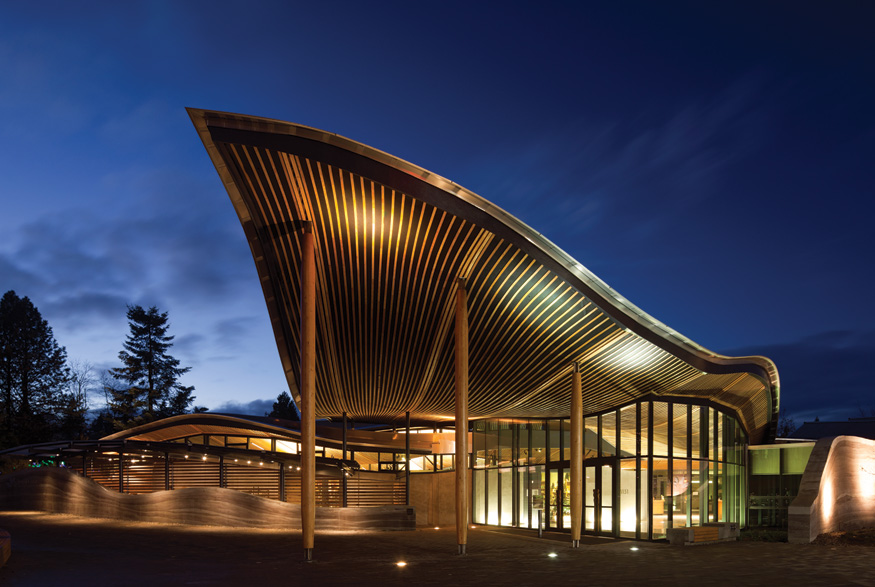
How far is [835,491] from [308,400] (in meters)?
16.7

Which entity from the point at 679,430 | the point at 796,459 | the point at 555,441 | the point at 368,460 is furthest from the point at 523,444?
the point at 796,459

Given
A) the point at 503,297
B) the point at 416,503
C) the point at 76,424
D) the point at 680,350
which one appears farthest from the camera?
the point at 76,424

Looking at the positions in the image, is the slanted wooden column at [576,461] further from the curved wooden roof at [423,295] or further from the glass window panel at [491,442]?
the glass window panel at [491,442]

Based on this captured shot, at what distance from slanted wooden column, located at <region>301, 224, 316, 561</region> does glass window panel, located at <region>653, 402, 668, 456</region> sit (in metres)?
11.3

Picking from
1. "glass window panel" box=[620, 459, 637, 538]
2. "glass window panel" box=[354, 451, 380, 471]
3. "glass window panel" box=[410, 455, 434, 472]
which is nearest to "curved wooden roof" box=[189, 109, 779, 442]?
"glass window panel" box=[620, 459, 637, 538]

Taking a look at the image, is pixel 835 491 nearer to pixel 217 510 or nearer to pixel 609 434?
pixel 609 434

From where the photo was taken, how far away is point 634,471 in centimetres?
2136

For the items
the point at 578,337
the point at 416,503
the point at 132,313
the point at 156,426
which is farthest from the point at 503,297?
the point at 132,313

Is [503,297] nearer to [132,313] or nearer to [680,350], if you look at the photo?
[680,350]

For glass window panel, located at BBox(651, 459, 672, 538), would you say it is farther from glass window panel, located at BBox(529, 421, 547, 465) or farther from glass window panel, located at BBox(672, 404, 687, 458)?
glass window panel, located at BBox(529, 421, 547, 465)

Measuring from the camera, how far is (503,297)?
1617 cm

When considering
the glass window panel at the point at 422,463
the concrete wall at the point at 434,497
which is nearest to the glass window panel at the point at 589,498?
the concrete wall at the point at 434,497

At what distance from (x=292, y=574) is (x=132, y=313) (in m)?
63.5

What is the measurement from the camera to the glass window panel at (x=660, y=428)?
21.2m
